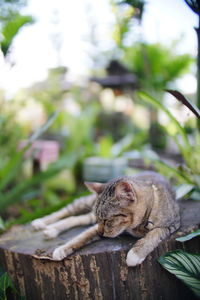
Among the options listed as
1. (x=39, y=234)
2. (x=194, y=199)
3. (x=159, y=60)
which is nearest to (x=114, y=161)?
(x=194, y=199)

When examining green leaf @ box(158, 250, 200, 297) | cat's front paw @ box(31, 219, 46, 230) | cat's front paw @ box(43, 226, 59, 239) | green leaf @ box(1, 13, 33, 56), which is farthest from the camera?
green leaf @ box(1, 13, 33, 56)

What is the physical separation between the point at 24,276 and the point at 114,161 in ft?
10.6

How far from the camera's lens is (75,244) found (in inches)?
67.6

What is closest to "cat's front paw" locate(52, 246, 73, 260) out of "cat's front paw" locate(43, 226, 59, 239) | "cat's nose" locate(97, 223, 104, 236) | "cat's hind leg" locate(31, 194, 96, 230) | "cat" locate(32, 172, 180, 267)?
"cat" locate(32, 172, 180, 267)

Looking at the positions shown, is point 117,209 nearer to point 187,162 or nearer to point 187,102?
point 187,102

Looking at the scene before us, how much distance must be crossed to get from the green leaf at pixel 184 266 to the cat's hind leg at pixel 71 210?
745mm

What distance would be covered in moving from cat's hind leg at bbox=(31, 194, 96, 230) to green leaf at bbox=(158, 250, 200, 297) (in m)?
0.74

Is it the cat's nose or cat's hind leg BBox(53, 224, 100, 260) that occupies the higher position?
the cat's nose

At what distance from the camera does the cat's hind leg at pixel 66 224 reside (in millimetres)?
1986

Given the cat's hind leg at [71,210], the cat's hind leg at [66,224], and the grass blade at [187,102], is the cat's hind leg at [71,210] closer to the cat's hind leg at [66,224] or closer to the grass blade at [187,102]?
the cat's hind leg at [66,224]

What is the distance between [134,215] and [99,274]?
35 cm

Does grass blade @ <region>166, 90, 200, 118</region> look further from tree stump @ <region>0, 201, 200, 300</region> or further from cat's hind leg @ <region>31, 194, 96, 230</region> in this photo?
cat's hind leg @ <region>31, 194, 96, 230</region>

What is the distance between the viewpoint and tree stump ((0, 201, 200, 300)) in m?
1.66

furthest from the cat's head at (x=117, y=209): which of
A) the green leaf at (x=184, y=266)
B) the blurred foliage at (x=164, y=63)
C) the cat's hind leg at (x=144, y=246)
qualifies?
the blurred foliage at (x=164, y=63)
